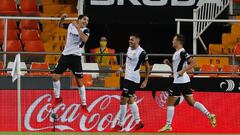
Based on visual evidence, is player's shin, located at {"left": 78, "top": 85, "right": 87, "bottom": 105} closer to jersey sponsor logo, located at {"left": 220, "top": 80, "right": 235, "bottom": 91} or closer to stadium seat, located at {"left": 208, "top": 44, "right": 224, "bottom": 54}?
jersey sponsor logo, located at {"left": 220, "top": 80, "right": 235, "bottom": 91}

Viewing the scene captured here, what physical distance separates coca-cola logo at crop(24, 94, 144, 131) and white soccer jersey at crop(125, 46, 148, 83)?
1916 mm

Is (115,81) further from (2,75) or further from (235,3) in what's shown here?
(235,3)

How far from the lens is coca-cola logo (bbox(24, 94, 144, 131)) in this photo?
24.3m

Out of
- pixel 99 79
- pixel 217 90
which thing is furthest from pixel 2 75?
pixel 217 90

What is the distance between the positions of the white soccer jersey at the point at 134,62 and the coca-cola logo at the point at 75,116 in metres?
1.92

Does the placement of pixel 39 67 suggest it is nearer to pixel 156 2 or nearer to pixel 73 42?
pixel 73 42

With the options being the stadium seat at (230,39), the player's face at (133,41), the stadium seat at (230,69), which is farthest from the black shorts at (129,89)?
the stadium seat at (230,39)

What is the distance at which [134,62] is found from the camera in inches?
891

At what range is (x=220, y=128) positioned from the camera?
24.3 m

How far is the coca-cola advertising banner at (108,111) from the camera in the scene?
79.8 ft

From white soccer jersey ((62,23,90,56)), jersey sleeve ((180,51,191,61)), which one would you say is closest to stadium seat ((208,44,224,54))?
jersey sleeve ((180,51,191,61))

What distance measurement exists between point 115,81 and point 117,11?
15.3ft

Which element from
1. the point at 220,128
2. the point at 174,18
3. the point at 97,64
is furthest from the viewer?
the point at 174,18

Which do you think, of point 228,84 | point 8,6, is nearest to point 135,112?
point 228,84
